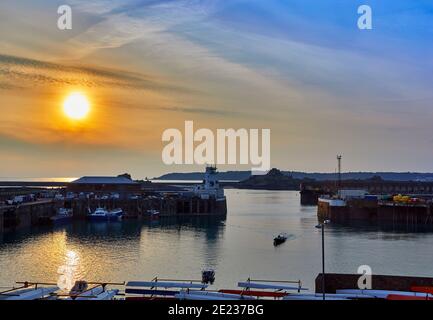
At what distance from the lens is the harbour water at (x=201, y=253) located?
31.1 m

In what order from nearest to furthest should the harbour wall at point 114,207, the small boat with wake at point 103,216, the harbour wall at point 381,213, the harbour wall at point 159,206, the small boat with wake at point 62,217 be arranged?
the harbour wall at point 114,207 → the small boat with wake at point 62,217 → the harbour wall at point 381,213 → the small boat with wake at point 103,216 → the harbour wall at point 159,206

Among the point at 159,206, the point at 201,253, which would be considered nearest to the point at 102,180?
the point at 159,206

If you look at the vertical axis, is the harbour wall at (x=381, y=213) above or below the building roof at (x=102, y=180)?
below

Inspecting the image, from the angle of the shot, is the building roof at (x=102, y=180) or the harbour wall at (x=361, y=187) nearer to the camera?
the building roof at (x=102, y=180)

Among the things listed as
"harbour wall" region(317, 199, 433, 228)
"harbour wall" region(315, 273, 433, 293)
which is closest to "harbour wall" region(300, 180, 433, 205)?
"harbour wall" region(317, 199, 433, 228)

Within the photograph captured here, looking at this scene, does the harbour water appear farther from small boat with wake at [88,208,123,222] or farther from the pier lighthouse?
the pier lighthouse

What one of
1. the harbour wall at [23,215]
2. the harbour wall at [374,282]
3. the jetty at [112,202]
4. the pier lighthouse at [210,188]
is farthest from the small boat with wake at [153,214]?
the harbour wall at [374,282]

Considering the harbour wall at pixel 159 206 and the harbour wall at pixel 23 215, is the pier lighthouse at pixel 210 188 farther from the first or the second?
the harbour wall at pixel 23 215

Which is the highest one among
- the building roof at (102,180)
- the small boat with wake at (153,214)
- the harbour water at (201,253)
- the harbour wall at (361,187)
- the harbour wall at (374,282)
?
the building roof at (102,180)

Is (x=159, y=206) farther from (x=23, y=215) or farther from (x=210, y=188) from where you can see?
(x=23, y=215)

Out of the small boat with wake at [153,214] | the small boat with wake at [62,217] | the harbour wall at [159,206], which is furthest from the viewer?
the harbour wall at [159,206]
